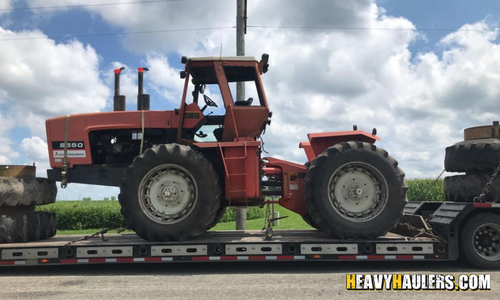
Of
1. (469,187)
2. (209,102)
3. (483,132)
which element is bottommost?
(469,187)

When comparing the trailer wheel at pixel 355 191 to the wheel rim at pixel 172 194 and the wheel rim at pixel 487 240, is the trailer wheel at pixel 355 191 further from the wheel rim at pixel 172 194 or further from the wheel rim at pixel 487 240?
the wheel rim at pixel 172 194

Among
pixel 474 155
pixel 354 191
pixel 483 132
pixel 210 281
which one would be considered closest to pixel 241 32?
pixel 354 191

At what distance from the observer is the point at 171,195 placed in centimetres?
667

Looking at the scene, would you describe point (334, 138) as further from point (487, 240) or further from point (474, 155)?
point (487, 240)

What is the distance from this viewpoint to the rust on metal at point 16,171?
7453 millimetres

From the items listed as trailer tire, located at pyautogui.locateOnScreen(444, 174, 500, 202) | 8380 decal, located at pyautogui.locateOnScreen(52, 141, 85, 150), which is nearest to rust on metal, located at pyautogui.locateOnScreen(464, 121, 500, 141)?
trailer tire, located at pyautogui.locateOnScreen(444, 174, 500, 202)

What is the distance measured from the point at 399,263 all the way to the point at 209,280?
363 cm

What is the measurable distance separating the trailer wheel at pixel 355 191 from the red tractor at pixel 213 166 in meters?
0.02

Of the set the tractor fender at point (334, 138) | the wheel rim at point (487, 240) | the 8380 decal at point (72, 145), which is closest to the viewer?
the wheel rim at point (487, 240)

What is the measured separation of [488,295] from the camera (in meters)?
5.25

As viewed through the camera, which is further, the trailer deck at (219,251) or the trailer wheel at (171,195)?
the trailer wheel at (171,195)

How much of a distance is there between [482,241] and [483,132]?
2067 millimetres

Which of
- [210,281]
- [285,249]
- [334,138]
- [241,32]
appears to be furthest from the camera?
[241,32]

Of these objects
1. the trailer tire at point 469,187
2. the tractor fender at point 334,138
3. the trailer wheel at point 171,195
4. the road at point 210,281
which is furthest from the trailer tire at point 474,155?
the trailer wheel at point 171,195
